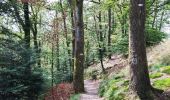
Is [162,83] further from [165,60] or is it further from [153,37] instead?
[153,37]

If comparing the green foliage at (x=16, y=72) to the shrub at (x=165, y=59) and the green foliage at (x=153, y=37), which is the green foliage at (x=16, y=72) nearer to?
the shrub at (x=165, y=59)

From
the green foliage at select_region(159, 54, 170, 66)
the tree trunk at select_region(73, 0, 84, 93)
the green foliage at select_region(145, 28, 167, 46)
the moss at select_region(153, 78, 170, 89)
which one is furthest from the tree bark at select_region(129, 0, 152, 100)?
the green foliage at select_region(145, 28, 167, 46)

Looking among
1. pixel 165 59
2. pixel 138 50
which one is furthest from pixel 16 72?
pixel 138 50

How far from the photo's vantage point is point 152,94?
877 cm

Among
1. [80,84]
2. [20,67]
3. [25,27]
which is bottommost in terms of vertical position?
[80,84]

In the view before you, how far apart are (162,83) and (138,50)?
1.80 meters

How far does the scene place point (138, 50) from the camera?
351 inches

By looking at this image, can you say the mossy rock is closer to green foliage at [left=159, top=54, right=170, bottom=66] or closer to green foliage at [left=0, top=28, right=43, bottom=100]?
green foliage at [left=159, top=54, right=170, bottom=66]

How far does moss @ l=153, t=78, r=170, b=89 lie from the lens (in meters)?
9.55

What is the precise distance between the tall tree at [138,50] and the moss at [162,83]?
28.7 inches

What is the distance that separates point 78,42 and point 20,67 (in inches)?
135

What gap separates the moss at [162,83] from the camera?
9.55 metres

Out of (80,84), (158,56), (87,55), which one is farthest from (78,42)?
(87,55)

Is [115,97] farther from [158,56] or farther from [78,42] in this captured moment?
[78,42]
